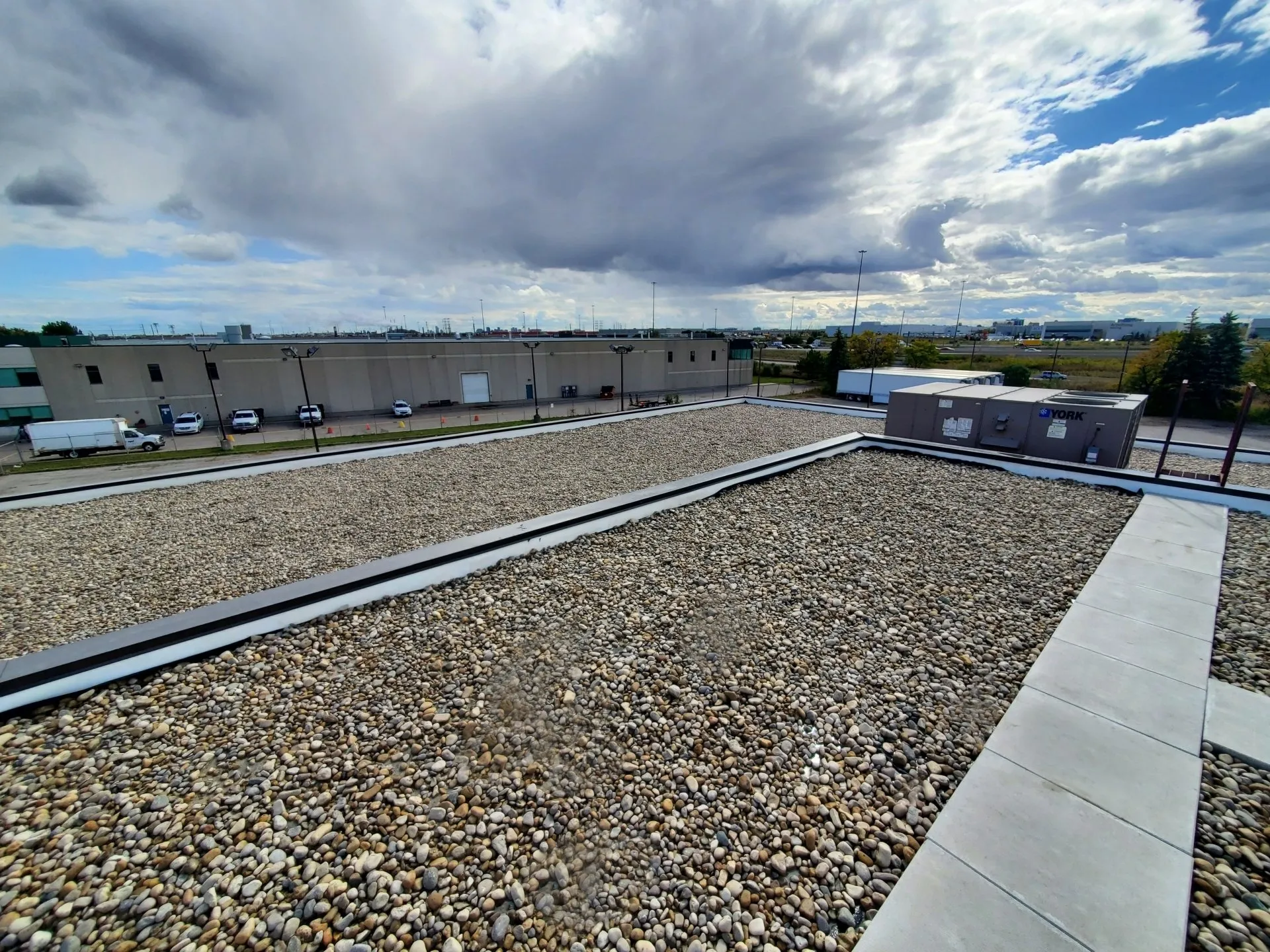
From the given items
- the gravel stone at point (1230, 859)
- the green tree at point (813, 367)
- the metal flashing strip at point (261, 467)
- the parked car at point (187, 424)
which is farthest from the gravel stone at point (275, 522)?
the green tree at point (813, 367)

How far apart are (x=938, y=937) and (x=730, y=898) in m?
1.25

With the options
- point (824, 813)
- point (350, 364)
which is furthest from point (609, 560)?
point (350, 364)

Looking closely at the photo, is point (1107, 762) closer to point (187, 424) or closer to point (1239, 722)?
point (1239, 722)

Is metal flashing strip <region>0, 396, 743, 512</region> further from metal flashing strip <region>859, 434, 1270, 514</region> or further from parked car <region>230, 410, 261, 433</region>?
parked car <region>230, 410, 261, 433</region>

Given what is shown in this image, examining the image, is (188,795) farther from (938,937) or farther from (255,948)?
(938,937)

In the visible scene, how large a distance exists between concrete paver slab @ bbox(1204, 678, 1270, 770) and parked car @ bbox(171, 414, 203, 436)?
46.2 metres

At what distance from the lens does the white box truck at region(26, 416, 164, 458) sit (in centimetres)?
2792

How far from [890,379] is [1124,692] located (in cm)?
3427

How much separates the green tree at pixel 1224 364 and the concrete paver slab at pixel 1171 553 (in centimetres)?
3757

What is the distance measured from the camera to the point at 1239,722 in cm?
460

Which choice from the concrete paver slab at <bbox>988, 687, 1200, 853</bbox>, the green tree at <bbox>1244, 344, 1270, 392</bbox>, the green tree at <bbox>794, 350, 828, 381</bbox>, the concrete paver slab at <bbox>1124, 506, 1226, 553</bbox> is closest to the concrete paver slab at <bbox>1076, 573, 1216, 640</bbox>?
the concrete paver slab at <bbox>1124, 506, 1226, 553</bbox>

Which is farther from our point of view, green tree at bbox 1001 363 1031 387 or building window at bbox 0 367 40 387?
green tree at bbox 1001 363 1031 387

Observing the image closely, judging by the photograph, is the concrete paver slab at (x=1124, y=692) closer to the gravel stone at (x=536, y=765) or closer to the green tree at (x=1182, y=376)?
the gravel stone at (x=536, y=765)

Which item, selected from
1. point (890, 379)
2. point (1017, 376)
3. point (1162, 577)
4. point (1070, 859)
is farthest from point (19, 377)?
point (1017, 376)
